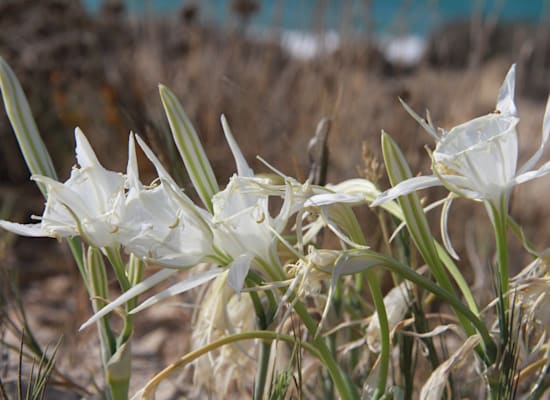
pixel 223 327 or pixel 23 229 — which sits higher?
pixel 23 229

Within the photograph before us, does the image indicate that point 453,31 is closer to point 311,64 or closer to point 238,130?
point 311,64

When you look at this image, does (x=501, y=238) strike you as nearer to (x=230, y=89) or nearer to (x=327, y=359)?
(x=327, y=359)

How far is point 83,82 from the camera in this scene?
231cm

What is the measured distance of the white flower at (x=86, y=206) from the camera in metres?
0.41

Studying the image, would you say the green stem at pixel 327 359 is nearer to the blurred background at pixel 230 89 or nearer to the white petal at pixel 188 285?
the white petal at pixel 188 285

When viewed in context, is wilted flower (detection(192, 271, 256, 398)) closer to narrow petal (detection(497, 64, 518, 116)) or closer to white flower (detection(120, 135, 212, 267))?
white flower (detection(120, 135, 212, 267))

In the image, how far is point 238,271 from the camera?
39 cm

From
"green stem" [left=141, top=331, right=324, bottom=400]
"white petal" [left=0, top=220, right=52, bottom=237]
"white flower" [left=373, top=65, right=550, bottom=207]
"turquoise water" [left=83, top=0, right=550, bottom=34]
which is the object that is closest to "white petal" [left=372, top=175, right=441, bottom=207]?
"white flower" [left=373, top=65, right=550, bottom=207]

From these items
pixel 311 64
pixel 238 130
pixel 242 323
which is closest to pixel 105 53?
pixel 311 64

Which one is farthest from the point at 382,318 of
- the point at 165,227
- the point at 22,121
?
the point at 22,121

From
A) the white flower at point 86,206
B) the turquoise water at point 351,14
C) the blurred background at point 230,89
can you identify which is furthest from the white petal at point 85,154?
the turquoise water at point 351,14

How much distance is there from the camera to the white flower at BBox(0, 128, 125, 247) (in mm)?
406

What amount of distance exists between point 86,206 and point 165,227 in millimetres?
53

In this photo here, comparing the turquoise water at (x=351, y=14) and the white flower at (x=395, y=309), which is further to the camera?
the turquoise water at (x=351, y=14)
